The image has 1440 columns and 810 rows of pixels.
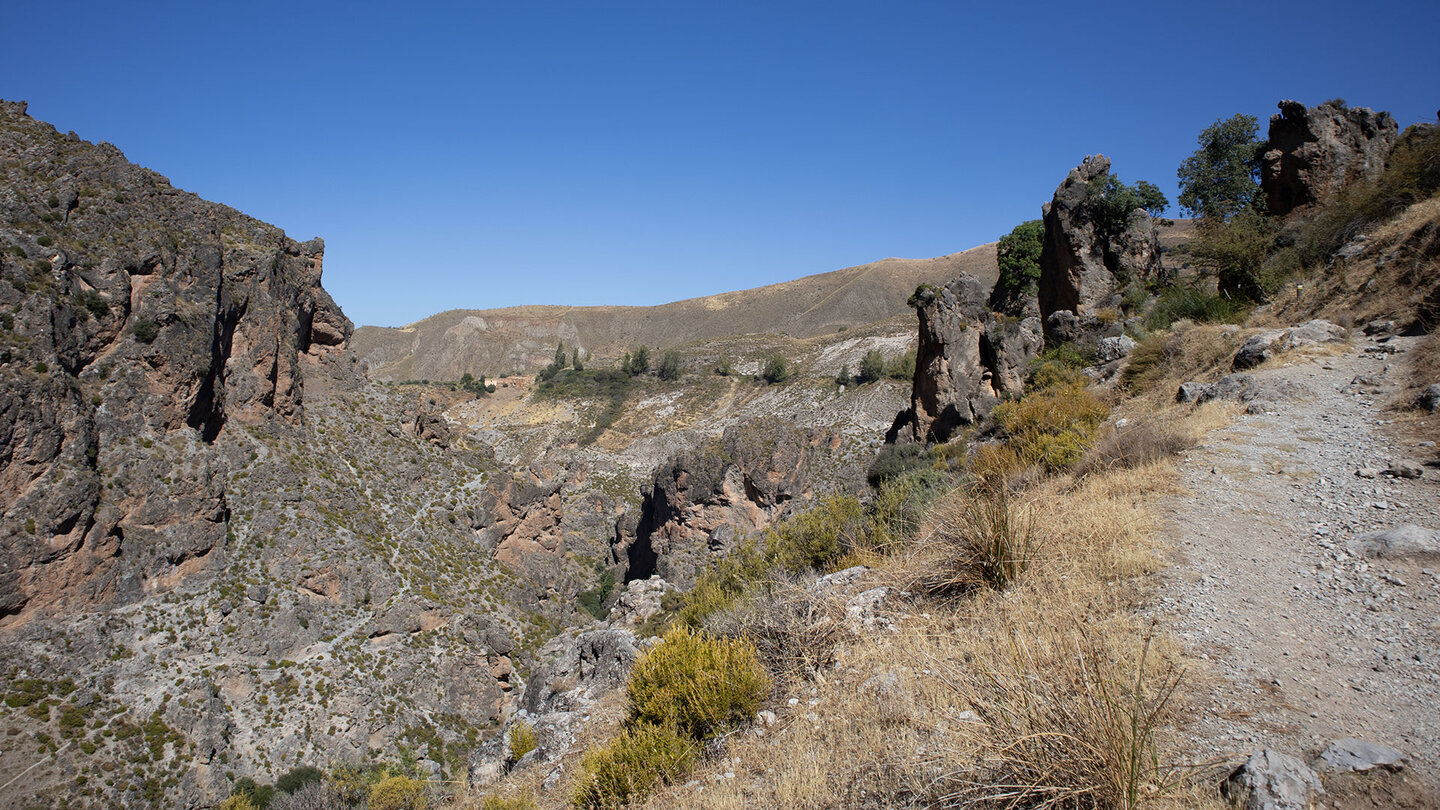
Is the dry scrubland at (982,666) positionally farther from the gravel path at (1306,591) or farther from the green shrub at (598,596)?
the green shrub at (598,596)

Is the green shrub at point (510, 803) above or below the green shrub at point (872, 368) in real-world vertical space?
below

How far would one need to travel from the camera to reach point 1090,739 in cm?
302

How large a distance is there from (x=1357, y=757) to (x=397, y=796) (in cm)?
2090

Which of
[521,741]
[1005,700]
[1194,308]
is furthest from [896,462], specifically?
[1005,700]

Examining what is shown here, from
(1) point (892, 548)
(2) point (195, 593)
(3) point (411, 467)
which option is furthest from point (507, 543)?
(1) point (892, 548)

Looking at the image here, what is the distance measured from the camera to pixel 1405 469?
624cm

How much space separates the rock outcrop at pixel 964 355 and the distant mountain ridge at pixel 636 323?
94.9 m

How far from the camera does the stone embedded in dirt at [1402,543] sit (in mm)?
4758

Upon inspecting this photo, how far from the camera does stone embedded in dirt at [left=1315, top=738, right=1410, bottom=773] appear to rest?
9.52 feet

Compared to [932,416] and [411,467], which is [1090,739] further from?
[411,467]

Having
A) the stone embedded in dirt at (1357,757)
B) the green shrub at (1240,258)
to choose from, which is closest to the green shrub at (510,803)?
the stone embedded in dirt at (1357,757)

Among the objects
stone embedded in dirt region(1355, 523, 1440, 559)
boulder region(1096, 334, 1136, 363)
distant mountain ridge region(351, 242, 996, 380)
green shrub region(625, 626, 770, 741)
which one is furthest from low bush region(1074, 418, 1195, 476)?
distant mountain ridge region(351, 242, 996, 380)

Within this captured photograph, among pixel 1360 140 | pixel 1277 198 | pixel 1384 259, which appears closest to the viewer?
pixel 1384 259

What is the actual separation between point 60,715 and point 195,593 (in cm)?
606
